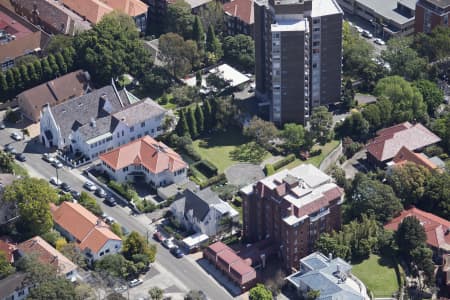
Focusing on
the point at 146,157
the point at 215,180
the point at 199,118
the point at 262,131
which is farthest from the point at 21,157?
the point at 262,131

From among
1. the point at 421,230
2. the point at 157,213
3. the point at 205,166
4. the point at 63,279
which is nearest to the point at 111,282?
the point at 63,279

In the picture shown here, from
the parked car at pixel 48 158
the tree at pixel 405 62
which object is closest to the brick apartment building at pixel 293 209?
the parked car at pixel 48 158

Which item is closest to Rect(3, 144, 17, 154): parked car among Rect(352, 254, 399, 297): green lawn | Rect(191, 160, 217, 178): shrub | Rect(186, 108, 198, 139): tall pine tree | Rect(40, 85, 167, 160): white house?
Rect(40, 85, 167, 160): white house

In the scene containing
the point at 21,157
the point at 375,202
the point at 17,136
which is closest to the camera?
the point at 375,202

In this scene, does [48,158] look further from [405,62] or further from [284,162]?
[405,62]

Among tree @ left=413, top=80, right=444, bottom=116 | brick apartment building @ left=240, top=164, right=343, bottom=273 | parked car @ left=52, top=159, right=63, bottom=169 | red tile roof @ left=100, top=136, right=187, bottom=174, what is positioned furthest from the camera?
tree @ left=413, top=80, right=444, bottom=116

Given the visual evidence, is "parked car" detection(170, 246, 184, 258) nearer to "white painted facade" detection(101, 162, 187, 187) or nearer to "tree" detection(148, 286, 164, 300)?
"tree" detection(148, 286, 164, 300)
